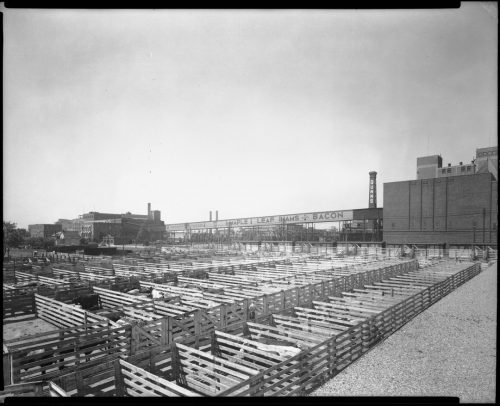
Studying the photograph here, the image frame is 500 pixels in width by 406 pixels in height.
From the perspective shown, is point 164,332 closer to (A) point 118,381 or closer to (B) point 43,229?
(A) point 118,381

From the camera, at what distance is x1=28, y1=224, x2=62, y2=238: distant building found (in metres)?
80.8

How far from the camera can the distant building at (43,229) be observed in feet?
265

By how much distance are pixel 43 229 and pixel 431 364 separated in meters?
90.7

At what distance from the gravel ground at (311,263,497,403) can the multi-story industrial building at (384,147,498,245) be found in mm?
33782

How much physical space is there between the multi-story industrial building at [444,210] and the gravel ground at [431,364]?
33.8 meters

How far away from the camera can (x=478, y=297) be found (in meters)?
17.9

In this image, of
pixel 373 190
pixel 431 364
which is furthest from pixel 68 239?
pixel 431 364

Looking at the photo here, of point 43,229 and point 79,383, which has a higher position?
point 79,383

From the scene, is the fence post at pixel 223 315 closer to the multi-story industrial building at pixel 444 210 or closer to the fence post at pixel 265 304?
the fence post at pixel 265 304

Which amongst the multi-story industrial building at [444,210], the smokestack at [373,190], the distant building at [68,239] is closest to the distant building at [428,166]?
the smokestack at [373,190]

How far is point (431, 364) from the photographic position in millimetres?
8656

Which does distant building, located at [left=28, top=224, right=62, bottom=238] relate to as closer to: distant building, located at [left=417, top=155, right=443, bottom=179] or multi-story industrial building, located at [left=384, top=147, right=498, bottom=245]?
multi-story industrial building, located at [left=384, top=147, right=498, bottom=245]

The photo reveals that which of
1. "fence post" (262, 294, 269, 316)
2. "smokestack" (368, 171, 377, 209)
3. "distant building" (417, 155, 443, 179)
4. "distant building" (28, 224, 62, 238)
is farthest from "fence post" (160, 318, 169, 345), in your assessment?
"distant building" (28, 224, 62, 238)
